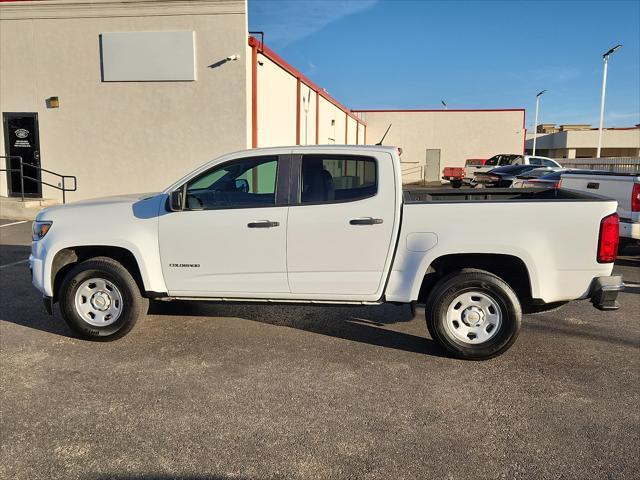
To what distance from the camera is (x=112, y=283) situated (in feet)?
16.7

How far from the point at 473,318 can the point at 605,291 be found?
1104 mm

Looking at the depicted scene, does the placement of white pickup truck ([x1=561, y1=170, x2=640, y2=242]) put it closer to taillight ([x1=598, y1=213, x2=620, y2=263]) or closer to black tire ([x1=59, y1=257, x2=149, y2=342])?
taillight ([x1=598, y1=213, x2=620, y2=263])

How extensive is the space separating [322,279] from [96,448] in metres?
2.33

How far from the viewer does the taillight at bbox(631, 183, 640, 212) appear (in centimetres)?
828

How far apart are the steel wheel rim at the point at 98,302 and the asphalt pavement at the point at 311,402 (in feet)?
0.83

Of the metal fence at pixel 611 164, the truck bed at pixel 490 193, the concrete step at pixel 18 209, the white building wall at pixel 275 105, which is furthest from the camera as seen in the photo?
the metal fence at pixel 611 164

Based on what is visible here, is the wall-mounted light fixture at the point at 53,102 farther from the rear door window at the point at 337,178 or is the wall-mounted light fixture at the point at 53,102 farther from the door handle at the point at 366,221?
the door handle at the point at 366,221

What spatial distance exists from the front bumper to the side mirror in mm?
3767

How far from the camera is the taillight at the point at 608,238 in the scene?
174 inches

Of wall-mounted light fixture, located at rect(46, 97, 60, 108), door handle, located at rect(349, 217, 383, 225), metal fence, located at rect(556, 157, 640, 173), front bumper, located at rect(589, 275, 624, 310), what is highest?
wall-mounted light fixture, located at rect(46, 97, 60, 108)

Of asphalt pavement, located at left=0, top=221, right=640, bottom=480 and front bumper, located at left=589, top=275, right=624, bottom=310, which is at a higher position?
front bumper, located at left=589, top=275, right=624, bottom=310

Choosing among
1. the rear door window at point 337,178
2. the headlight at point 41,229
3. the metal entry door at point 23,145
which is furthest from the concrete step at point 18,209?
the rear door window at point 337,178

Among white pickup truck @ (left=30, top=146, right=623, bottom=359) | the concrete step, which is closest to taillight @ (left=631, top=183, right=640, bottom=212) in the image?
white pickup truck @ (left=30, top=146, right=623, bottom=359)

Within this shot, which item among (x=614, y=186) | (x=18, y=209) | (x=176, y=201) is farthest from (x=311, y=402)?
(x=18, y=209)
